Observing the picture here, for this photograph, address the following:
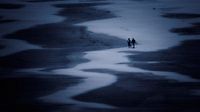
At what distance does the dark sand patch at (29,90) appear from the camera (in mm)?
Answer: 9609

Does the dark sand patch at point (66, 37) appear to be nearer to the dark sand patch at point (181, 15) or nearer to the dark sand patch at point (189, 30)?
the dark sand patch at point (189, 30)

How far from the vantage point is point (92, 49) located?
14.7 meters

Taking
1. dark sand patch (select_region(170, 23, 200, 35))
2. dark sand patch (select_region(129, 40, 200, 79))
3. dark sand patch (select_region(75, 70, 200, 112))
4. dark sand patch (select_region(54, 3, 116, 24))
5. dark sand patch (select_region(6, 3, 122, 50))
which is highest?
dark sand patch (select_region(75, 70, 200, 112))

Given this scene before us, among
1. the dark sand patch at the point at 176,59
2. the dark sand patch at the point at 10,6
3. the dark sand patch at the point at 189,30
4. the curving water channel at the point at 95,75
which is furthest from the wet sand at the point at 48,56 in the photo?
the dark sand patch at the point at 10,6

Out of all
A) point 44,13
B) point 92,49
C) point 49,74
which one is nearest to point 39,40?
point 92,49

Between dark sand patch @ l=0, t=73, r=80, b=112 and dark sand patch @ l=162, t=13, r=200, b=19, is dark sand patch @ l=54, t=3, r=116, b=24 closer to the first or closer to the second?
dark sand patch @ l=162, t=13, r=200, b=19

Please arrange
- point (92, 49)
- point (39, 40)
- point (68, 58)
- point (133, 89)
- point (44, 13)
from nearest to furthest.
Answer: point (133, 89)
point (68, 58)
point (92, 49)
point (39, 40)
point (44, 13)

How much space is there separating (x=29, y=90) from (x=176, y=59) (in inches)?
159

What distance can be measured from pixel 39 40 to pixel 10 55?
7.02ft

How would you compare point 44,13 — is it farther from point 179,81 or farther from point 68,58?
point 179,81

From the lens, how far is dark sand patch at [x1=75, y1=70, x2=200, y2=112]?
9477mm

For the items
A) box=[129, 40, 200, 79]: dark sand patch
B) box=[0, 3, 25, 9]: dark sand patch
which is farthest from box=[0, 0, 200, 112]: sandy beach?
box=[0, 3, 25, 9]: dark sand patch

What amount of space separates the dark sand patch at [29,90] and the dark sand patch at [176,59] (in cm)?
211

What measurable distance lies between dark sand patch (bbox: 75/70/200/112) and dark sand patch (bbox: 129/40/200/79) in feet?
2.88
